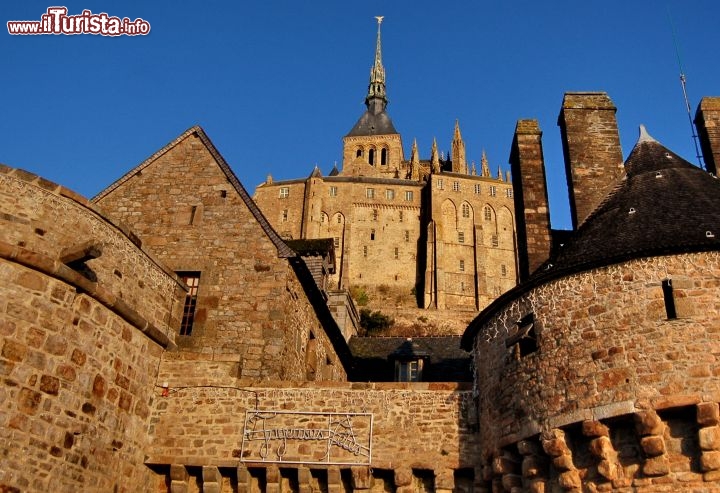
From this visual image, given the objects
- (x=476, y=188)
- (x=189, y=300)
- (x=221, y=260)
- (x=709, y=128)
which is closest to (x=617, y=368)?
(x=709, y=128)

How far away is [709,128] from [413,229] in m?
76.9

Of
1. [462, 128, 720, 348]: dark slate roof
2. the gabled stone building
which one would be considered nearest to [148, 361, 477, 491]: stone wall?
[462, 128, 720, 348]: dark slate roof

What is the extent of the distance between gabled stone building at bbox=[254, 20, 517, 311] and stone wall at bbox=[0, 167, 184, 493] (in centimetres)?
7196

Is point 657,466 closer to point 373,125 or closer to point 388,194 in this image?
point 388,194

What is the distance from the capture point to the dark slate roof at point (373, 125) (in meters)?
115

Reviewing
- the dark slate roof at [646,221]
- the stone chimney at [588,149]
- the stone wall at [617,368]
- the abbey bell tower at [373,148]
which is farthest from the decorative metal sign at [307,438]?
the abbey bell tower at [373,148]

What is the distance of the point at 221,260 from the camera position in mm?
15539

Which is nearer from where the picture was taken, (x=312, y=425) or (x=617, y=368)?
(x=617, y=368)

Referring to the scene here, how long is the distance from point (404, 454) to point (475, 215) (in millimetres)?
81030

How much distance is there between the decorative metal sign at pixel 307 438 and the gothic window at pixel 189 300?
9.48ft

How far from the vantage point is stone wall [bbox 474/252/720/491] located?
8984 mm

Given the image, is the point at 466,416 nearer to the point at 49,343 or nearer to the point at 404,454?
the point at 404,454

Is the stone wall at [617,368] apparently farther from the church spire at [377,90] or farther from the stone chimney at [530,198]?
the church spire at [377,90]

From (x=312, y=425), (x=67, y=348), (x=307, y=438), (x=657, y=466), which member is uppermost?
(x=67, y=348)
